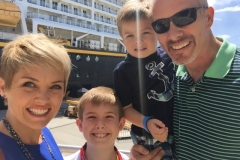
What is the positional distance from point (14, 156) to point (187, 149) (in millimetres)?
939

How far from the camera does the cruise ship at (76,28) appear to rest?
12567 mm

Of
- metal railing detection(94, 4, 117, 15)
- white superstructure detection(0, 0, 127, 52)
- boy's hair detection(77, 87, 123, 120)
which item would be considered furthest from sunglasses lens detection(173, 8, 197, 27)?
metal railing detection(94, 4, 117, 15)

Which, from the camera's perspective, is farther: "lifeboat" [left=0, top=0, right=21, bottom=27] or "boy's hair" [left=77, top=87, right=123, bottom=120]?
"lifeboat" [left=0, top=0, right=21, bottom=27]

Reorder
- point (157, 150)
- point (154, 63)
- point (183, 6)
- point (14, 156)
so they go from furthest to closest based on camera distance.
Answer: point (154, 63)
point (157, 150)
point (183, 6)
point (14, 156)

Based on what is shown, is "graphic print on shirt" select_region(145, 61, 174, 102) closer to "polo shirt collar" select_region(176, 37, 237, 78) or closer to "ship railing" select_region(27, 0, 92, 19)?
"polo shirt collar" select_region(176, 37, 237, 78)

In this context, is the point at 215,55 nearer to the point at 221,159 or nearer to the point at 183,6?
the point at 183,6

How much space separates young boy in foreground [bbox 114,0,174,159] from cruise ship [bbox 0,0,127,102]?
9.92m

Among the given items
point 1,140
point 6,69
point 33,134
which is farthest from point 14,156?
point 6,69

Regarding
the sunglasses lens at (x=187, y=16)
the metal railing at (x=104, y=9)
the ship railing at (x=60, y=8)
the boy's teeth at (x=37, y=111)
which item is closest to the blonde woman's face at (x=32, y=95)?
the boy's teeth at (x=37, y=111)

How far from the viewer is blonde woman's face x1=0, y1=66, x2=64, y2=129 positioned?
4.00ft

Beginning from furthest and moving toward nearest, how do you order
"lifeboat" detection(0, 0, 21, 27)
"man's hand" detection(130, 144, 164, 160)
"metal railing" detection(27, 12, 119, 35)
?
"metal railing" detection(27, 12, 119, 35), "lifeboat" detection(0, 0, 21, 27), "man's hand" detection(130, 144, 164, 160)

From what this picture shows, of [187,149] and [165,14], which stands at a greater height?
[165,14]

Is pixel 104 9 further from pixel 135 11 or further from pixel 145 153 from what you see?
pixel 145 153

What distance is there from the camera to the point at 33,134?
134 centimetres
